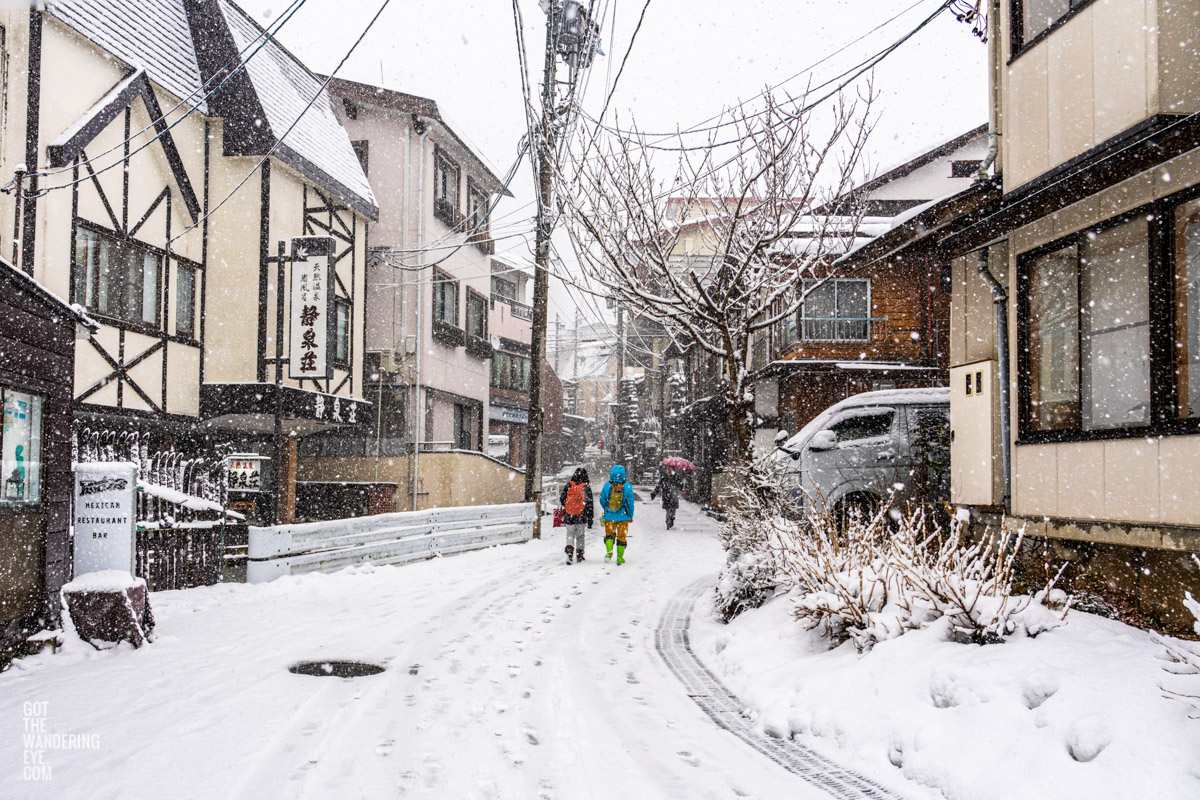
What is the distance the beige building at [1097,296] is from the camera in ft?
19.4

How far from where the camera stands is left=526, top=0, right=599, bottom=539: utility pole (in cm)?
1259

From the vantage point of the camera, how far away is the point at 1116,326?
6695 mm

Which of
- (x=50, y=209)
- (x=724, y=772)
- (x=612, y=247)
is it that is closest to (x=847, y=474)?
(x=612, y=247)

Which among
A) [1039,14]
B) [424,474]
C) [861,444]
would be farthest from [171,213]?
[1039,14]

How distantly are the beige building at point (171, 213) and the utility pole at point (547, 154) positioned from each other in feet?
13.6

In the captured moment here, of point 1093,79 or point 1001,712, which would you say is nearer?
point 1001,712

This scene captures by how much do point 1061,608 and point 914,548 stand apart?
1031mm

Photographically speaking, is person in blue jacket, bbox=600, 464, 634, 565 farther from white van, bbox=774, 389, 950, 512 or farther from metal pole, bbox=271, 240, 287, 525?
metal pole, bbox=271, 240, 287, 525

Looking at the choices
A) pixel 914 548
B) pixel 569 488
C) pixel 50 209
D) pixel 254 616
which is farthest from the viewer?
pixel 569 488

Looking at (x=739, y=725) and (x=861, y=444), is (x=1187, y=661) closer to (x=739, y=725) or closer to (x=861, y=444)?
(x=739, y=725)

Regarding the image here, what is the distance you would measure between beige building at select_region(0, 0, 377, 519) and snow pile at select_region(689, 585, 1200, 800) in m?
9.18

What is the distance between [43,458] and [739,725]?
21.4ft

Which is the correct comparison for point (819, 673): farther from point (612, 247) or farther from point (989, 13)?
point (989, 13)

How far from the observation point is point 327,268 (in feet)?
48.0
